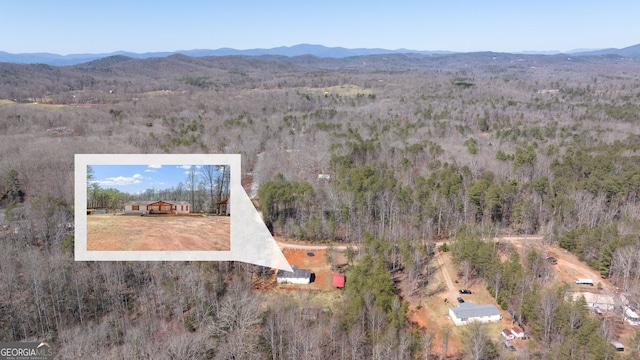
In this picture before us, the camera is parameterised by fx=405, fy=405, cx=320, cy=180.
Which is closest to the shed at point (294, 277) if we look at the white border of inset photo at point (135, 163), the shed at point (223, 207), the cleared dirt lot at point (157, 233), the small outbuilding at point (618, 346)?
the white border of inset photo at point (135, 163)

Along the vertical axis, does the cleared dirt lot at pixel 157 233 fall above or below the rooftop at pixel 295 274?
above

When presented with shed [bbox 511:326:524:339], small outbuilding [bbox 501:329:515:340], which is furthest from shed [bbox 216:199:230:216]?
shed [bbox 511:326:524:339]

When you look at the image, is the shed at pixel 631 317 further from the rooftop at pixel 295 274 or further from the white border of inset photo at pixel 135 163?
the white border of inset photo at pixel 135 163

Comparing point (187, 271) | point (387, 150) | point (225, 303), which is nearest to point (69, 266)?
point (187, 271)

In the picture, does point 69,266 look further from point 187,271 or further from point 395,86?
point 395,86

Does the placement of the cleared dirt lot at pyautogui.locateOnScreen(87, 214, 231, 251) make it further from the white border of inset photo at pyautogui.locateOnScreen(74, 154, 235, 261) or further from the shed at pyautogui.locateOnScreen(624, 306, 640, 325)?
the shed at pyautogui.locateOnScreen(624, 306, 640, 325)

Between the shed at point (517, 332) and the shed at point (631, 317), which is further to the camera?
the shed at point (631, 317)
